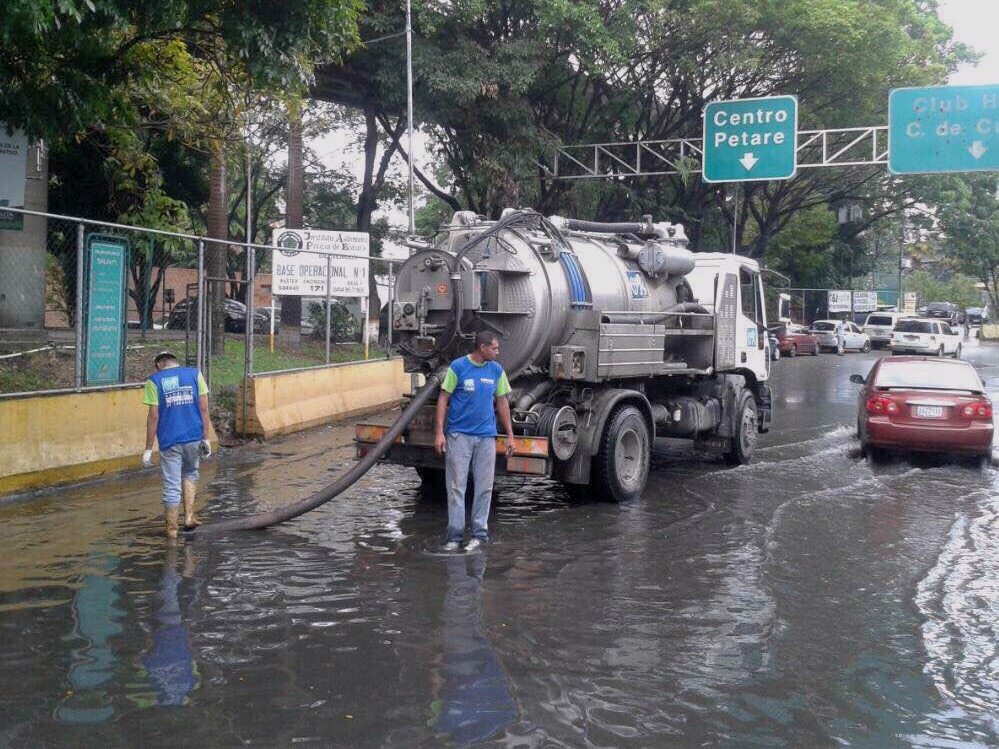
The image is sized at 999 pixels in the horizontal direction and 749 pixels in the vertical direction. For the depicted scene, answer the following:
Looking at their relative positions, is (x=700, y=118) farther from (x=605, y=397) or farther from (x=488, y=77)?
(x=605, y=397)

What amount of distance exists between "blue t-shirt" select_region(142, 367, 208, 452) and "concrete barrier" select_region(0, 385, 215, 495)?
1081 millimetres

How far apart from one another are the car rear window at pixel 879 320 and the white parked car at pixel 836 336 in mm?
2896

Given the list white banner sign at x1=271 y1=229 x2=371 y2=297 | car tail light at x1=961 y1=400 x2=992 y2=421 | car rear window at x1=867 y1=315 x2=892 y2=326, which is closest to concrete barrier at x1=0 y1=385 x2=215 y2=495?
white banner sign at x1=271 y1=229 x2=371 y2=297

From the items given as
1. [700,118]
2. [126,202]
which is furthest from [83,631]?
[700,118]

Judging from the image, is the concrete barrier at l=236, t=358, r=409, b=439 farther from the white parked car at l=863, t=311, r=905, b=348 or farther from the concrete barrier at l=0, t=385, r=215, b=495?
the white parked car at l=863, t=311, r=905, b=348

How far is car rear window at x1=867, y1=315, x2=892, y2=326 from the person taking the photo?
50.9 metres

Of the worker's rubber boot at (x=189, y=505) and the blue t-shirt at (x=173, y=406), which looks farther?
the worker's rubber boot at (x=189, y=505)

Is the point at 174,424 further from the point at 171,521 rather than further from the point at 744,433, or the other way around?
the point at 744,433

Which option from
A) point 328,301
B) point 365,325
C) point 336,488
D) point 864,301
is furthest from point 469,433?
point 864,301

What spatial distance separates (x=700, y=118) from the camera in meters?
31.2

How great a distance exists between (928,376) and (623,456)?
17.9 feet

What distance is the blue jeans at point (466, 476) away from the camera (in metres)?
8.20

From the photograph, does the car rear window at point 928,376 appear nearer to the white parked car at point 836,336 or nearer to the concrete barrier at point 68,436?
the concrete barrier at point 68,436

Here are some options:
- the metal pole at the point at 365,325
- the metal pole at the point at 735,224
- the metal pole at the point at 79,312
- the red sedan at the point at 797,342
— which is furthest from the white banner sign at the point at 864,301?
the metal pole at the point at 79,312
